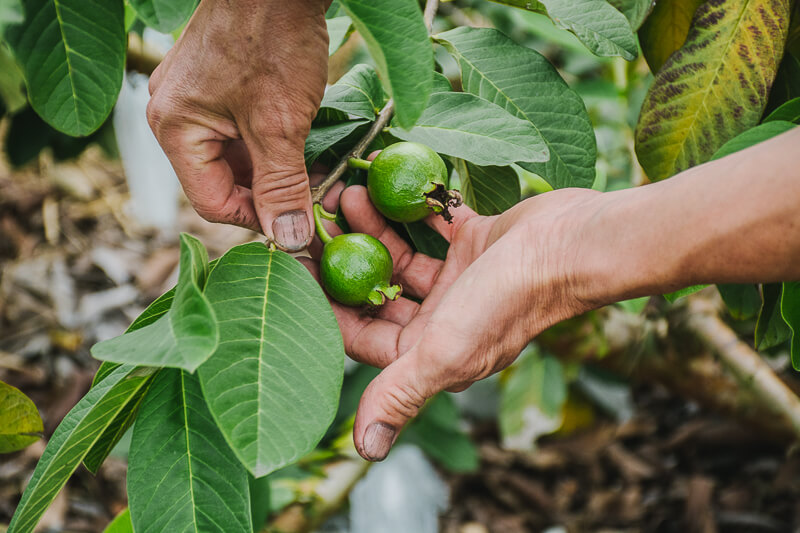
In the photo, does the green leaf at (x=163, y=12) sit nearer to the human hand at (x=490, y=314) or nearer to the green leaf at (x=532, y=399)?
the human hand at (x=490, y=314)

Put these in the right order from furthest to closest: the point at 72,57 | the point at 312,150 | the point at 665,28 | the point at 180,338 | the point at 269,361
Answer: the point at 665,28, the point at 312,150, the point at 72,57, the point at 269,361, the point at 180,338

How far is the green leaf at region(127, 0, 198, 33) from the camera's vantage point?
2.32ft

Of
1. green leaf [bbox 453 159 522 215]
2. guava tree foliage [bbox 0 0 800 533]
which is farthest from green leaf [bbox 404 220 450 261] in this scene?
green leaf [bbox 453 159 522 215]

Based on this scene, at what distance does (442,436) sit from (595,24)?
1657mm

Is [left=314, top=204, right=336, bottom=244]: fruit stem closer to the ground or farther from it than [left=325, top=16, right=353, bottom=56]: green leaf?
closer to the ground

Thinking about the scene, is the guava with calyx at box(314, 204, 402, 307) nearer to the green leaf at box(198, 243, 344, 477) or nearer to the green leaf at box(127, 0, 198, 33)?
the green leaf at box(198, 243, 344, 477)

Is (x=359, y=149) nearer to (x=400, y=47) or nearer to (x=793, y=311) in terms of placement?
(x=400, y=47)

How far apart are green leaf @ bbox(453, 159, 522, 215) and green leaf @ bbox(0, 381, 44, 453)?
0.89 m

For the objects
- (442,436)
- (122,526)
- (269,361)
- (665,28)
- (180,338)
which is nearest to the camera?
(180,338)

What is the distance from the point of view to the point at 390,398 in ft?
3.03

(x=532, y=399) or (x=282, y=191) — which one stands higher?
(x=282, y=191)

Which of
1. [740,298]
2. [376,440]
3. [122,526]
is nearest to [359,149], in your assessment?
[376,440]

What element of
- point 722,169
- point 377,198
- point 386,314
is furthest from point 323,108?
point 722,169

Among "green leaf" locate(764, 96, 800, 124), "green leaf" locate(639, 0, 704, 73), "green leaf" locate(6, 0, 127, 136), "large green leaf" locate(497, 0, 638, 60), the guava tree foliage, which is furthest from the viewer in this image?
"green leaf" locate(639, 0, 704, 73)
